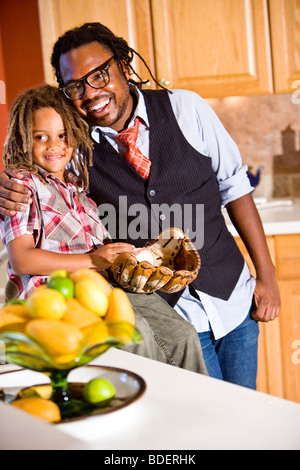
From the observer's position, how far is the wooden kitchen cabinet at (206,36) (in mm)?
2484

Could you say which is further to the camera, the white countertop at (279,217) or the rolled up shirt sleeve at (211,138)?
the white countertop at (279,217)

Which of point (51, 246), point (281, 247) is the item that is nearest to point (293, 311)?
point (281, 247)

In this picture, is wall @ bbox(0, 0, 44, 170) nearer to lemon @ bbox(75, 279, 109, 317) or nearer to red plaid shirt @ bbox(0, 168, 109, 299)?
red plaid shirt @ bbox(0, 168, 109, 299)

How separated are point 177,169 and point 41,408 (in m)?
1.00

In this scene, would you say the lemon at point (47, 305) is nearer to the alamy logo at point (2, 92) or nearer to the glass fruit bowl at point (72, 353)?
Answer: the glass fruit bowl at point (72, 353)

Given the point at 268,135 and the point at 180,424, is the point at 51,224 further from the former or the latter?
the point at 268,135

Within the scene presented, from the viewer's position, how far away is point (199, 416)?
763mm

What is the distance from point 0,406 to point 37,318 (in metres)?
0.13

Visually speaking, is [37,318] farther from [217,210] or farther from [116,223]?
[217,210]

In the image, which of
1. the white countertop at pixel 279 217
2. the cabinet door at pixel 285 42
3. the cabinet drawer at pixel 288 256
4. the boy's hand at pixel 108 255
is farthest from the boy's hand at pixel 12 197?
the cabinet door at pixel 285 42

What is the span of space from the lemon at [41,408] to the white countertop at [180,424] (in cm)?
2

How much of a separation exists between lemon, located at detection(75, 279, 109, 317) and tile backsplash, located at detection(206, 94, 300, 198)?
2289 millimetres

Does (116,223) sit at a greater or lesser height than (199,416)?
greater
